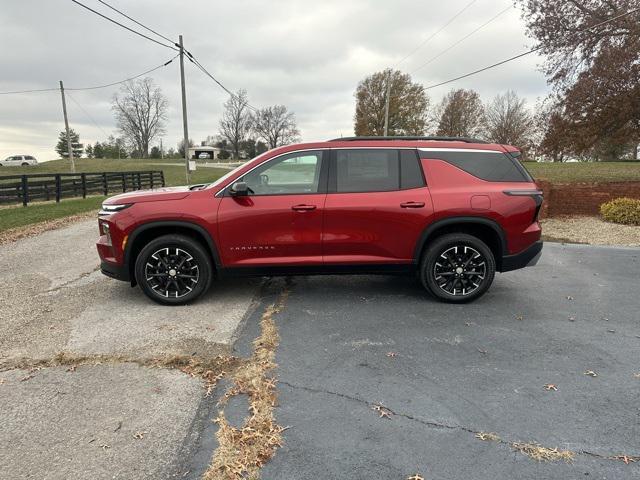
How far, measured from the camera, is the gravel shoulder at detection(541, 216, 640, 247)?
8898 millimetres

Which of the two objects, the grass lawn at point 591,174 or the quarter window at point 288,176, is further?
the grass lawn at point 591,174

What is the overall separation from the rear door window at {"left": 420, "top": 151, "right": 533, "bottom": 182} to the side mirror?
1979 millimetres

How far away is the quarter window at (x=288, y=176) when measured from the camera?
15.1ft

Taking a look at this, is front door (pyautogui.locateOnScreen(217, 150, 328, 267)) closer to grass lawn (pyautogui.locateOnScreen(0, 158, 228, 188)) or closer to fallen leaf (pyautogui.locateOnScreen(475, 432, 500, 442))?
fallen leaf (pyautogui.locateOnScreen(475, 432, 500, 442))

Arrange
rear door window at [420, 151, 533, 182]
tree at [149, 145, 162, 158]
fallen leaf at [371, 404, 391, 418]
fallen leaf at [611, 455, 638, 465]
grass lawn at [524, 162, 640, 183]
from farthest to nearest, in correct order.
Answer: tree at [149, 145, 162, 158] < grass lawn at [524, 162, 640, 183] < rear door window at [420, 151, 533, 182] < fallen leaf at [371, 404, 391, 418] < fallen leaf at [611, 455, 638, 465]

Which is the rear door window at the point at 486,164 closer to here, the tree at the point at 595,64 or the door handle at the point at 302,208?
the door handle at the point at 302,208

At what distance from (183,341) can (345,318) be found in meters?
1.59

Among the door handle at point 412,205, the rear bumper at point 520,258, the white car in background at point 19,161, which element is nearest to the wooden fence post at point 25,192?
the door handle at point 412,205

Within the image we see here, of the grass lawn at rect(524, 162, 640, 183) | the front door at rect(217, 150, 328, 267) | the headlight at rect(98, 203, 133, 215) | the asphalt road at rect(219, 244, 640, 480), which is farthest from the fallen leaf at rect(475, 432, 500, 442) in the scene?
the grass lawn at rect(524, 162, 640, 183)

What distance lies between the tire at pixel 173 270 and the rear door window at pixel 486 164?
273 centimetres

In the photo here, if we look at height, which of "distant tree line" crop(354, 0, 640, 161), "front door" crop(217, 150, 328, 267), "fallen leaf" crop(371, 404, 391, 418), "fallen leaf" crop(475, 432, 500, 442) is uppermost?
"distant tree line" crop(354, 0, 640, 161)

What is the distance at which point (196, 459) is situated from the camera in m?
2.30

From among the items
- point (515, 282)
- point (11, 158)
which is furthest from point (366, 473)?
point (11, 158)

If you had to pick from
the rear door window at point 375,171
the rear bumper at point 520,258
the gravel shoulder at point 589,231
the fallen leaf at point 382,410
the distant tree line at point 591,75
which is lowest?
the fallen leaf at point 382,410
